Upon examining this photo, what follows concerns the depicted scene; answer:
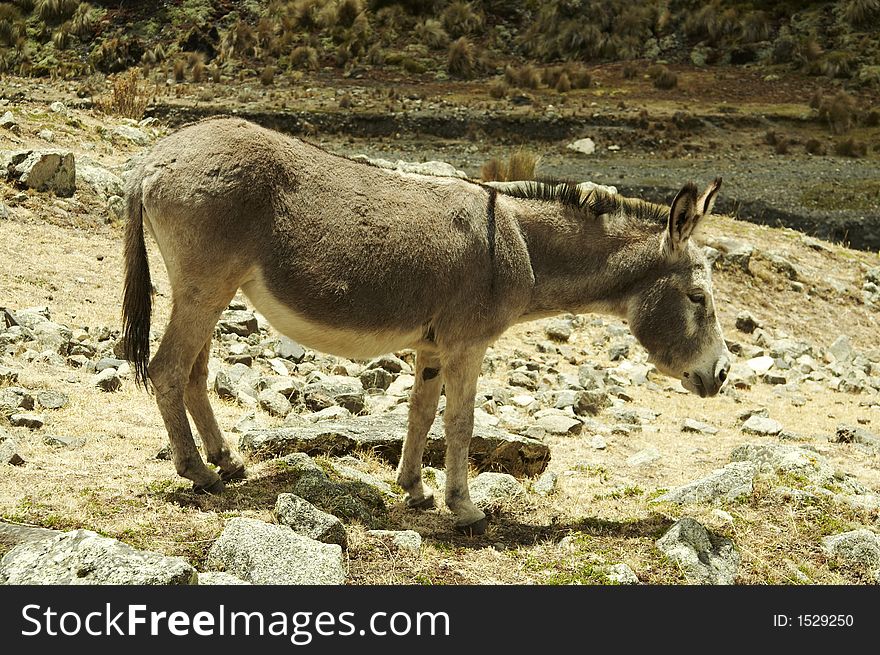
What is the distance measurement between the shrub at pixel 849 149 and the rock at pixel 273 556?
28634mm

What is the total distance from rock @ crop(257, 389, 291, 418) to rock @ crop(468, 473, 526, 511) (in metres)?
2.18

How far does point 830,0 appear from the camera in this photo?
43469 millimetres

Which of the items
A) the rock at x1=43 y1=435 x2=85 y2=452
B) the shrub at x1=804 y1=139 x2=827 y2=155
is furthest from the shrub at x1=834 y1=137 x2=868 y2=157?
the rock at x1=43 y1=435 x2=85 y2=452

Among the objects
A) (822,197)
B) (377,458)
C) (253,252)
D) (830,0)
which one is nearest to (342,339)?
(253,252)

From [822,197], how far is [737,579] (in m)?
20.6

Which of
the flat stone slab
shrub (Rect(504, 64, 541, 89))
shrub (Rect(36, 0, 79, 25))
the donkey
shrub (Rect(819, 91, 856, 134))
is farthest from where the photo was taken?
shrub (Rect(36, 0, 79, 25))

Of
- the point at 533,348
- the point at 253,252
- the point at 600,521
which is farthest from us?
the point at 533,348

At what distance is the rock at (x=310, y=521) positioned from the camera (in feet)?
18.0

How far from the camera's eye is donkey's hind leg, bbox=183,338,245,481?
646 centimetres

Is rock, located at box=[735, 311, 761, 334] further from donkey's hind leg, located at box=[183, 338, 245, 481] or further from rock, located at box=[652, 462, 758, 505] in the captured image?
donkey's hind leg, located at box=[183, 338, 245, 481]

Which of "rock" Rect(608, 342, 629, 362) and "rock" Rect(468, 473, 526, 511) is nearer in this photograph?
"rock" Rect(468, 473, 526, 511)

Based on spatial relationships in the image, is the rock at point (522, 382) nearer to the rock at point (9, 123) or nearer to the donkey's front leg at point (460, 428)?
the donkey's front leg at point (460, 428)

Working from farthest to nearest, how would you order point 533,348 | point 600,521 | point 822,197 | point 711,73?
1. point 711,73
2. point 822,197
3. point 533,348
4. point 600,521

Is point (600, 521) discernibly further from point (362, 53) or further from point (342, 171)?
point (362, 53)
